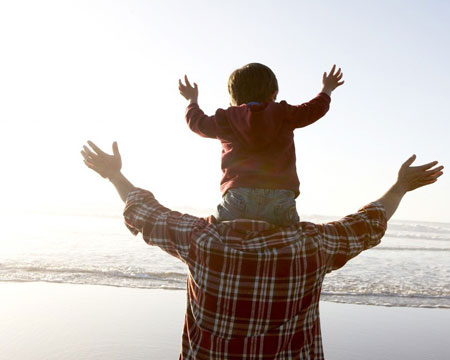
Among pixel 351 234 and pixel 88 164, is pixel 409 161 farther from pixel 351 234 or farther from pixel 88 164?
pixel 88 164

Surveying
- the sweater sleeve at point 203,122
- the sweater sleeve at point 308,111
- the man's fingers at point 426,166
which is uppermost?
the sweater sleeve at point 308,111

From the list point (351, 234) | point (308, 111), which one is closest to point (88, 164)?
point (308, 111)

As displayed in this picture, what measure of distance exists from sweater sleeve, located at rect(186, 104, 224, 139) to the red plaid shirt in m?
0.36

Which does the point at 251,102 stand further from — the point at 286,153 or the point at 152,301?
the point at 152,301

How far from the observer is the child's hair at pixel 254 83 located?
163 cm

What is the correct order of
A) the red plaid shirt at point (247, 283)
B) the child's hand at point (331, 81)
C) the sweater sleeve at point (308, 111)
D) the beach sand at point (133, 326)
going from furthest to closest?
the beach sand at point (133, 326), the child's hand at point (331, 81), the sweater sleeve at point (308, 111), the red plaid shirt at point (247, 283)

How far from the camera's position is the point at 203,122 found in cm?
167

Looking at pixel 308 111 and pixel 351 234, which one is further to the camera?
pixel 308 111

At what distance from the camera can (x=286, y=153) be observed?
155 centimetres

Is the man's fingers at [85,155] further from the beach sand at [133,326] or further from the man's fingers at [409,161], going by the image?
the beach sand at [133,326]

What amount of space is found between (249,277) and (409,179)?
0.73 metres

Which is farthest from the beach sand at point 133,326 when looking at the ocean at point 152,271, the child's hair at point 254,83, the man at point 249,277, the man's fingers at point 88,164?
the child's hair at point 254,83

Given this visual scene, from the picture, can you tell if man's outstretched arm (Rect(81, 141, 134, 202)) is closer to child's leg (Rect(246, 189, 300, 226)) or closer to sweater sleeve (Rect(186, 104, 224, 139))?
sweater sleeve (Rect(186, 104, 224, 139))

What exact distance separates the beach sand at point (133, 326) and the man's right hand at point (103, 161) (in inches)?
120
